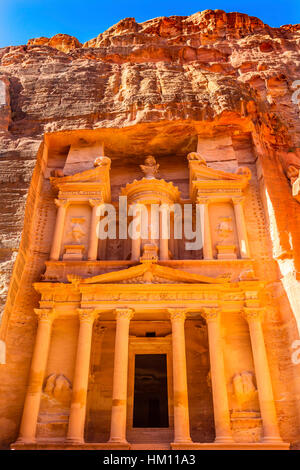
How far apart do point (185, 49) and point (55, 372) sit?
60.4ft

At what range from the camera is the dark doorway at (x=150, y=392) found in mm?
13430

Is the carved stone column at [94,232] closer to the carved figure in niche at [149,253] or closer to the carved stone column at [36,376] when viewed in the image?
the carved figure in niche at [149,253]

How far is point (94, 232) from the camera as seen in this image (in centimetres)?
1406

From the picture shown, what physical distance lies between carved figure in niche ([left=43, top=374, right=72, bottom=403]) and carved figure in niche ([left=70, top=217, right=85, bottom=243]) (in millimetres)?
4763

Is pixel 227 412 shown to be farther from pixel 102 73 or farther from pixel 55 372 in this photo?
pixel 102 73

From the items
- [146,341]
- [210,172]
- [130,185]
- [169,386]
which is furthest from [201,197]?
[169,386]

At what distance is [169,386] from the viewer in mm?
12305

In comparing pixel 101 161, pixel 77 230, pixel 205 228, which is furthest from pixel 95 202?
pixel 205 228

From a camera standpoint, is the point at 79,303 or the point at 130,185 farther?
the point at 130,185

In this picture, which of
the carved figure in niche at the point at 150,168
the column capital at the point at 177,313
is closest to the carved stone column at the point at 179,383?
the column capital at the point at 177,313

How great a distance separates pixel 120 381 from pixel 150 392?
4.01 m

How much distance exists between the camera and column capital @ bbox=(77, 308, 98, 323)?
11.8 metres

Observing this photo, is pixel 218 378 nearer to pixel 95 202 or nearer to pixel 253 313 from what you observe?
pixel 253 313

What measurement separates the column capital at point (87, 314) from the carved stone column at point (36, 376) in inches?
36.3
